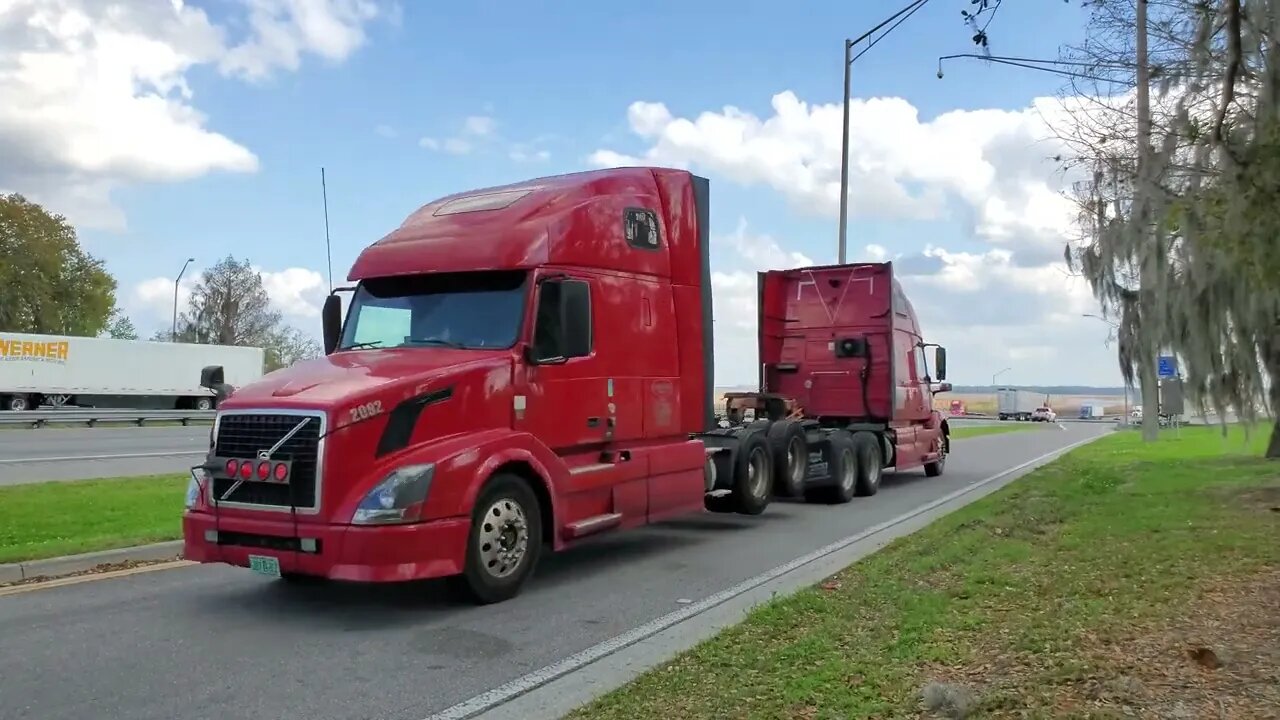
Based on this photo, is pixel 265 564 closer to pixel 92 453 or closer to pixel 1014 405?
pixel 92 453

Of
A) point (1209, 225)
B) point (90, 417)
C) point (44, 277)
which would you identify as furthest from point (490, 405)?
point (44, 277)

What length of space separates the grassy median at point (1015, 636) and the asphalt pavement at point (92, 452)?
500 inches

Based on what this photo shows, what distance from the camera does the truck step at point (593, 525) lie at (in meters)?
7.96

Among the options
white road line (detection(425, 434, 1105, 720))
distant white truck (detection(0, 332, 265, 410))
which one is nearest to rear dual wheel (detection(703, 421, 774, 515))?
white road line (detection(425, 434, 1105, 720))

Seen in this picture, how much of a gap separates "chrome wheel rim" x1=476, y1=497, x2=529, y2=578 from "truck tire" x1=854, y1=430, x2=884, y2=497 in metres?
8.37

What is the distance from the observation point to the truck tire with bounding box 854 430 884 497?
1499 centimetres

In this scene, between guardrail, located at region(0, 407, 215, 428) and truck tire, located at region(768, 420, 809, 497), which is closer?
truck tire, located at region(768, 420, 809, 497)

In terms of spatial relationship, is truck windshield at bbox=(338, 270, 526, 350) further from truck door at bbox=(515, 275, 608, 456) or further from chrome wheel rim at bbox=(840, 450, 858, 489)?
chrome wheel rim at bbox=(840, 450, 858, 489)

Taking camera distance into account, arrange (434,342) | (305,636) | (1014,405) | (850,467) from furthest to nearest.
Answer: (1014,405) → (850,467) → (434,342) → (305,636)

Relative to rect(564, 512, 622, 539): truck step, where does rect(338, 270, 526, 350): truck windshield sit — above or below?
above

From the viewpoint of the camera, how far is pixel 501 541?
7258mm

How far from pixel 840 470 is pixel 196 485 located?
9.15m

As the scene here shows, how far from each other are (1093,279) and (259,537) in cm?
1141

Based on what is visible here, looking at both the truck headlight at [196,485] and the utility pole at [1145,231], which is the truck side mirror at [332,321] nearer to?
the truck headlight at [196,485]
